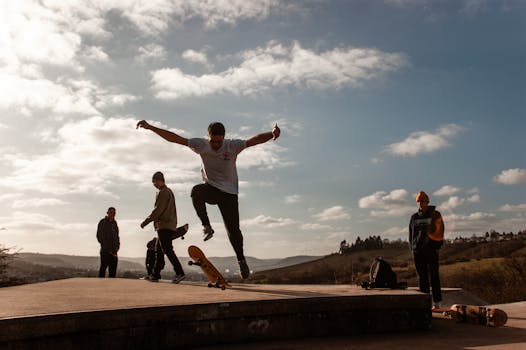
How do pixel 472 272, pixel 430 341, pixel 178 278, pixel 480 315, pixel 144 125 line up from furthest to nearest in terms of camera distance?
1. pixel 472 272
2. pixel 178 278
3. pixel 144 125
4. pixel 480 315
5. pixel 430 341

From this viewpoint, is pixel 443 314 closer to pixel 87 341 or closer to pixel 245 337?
pixel 245 337

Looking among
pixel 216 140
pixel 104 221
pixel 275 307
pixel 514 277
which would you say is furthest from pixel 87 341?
pixel 514 277

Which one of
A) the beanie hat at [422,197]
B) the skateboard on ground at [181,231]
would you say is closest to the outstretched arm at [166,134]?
the skateboard on ground at [181,231]

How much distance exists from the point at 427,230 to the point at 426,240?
162 millimetres

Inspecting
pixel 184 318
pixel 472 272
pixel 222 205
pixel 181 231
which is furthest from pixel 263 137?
pixel 472 272

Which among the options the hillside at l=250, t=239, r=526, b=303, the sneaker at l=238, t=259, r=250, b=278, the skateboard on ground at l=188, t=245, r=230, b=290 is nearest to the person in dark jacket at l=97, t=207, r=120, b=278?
the skateboard on ground at l=188, t=245, r=230, b=290

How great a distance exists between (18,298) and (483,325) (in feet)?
18.5

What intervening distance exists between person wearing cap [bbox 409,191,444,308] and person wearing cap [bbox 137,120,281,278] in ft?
9.22

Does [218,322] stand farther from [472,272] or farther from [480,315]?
[472,272]

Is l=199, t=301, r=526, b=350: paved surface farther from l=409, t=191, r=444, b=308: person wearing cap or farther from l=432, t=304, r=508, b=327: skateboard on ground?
l=409, t=191, r=444, b=308: person wearing cap

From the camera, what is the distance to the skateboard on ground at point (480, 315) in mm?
6297

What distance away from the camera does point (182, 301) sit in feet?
16.7

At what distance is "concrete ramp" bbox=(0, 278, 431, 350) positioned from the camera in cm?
407

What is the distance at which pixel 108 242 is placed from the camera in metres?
12.0
